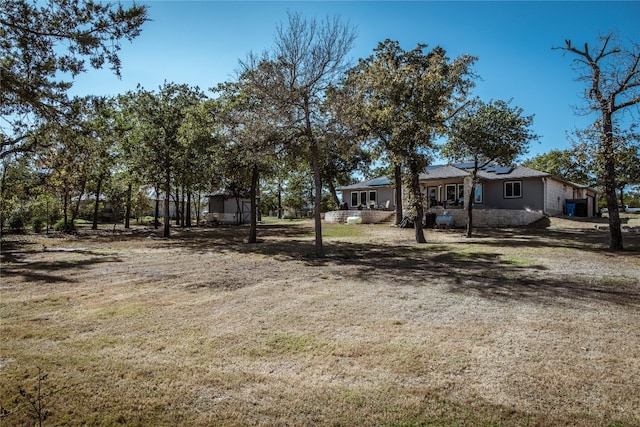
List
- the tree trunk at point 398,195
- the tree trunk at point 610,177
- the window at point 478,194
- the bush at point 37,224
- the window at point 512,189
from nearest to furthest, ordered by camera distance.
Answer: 1. the tree trunk at point 610,177
2. the bush at point 37,224
3. the tree trunk at point 398,195
4. the window at point 512,189
5. the window at point 478,194

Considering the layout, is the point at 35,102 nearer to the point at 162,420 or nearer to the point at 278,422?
the point at 162,420

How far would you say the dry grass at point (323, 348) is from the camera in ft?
10.5

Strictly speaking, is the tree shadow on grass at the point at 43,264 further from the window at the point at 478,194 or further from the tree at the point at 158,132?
the window at the point at 478,194

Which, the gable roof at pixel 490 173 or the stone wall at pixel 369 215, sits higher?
the gable roof at pixel 490 173

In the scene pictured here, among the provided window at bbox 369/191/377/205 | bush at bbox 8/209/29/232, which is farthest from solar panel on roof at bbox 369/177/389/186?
bush at bbox 8/209/29/232

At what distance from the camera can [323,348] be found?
450 cm

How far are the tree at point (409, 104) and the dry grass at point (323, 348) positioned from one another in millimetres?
7604

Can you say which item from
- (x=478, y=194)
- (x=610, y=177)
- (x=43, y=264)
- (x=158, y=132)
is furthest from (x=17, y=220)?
(x=478, y=194)

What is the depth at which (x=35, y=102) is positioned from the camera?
4012 millimetres

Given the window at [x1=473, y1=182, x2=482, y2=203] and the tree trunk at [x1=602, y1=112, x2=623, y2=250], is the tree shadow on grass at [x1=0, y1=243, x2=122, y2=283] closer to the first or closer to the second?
the tree trunk at [x1=602, y1=112, x2=623, y2=250]

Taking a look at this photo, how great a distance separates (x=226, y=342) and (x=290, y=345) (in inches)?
31.8

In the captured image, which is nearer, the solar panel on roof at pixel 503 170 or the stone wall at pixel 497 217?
the stone wall at pixel 497 217

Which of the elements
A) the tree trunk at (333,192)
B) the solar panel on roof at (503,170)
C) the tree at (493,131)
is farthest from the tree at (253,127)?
the tree trunk at (333,192)

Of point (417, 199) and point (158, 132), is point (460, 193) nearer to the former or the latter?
point (417, 199)
